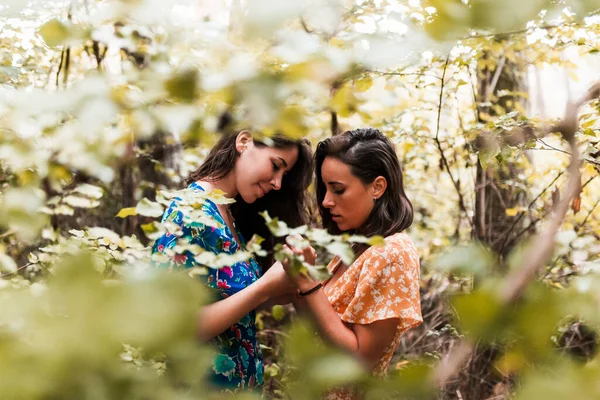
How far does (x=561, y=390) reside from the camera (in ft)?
1.52

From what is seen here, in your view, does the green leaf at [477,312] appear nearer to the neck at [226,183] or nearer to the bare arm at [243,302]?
the bare arm at [243,302]

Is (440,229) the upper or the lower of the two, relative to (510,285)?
lower

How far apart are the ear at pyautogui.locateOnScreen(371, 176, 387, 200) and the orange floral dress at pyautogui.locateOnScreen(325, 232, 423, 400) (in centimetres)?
27

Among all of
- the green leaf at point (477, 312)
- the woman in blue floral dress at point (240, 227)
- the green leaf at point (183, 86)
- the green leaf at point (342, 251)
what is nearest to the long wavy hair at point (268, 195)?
the woman in blue floral dress at point (240, 227)

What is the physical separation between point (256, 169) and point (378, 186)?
0.53 metres

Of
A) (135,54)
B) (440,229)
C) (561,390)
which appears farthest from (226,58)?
(440,229)

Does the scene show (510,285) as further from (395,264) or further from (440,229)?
(440,229)

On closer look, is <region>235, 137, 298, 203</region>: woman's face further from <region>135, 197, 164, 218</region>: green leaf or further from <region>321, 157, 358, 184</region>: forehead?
<region>135, 197, 164, 218</region>: green leaf

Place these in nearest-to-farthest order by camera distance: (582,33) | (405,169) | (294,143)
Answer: (294,143) < (582,33) < (405,169)

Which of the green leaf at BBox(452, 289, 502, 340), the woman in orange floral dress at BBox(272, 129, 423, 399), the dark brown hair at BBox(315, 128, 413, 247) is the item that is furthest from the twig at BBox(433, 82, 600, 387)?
the dark brown hair at BBox(315, 128, 413, 247)

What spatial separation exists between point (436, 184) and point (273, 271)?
346cm

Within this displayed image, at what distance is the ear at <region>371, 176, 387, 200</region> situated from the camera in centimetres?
223

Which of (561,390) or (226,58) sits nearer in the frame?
(561,390)

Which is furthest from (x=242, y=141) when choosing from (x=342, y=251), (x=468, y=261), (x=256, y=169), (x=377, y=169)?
(x=468, y=261)
